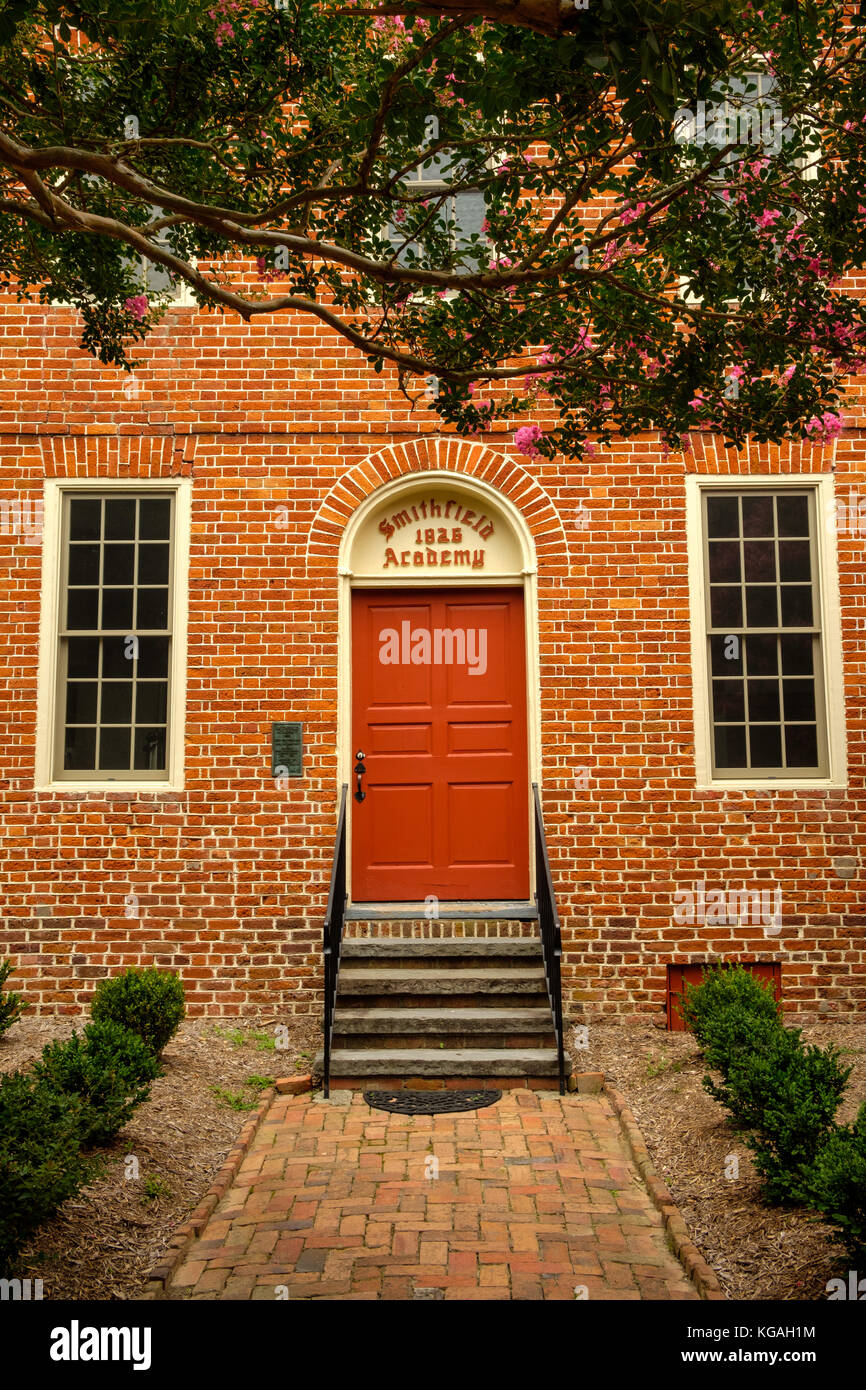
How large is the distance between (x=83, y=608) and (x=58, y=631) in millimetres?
250

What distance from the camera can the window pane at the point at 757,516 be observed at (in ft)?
25.3

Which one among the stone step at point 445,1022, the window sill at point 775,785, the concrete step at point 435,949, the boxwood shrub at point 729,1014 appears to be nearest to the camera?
the boxwood shrub at point 729,1014

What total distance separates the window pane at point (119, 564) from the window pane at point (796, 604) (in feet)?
15.9

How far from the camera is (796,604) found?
7.69 meters

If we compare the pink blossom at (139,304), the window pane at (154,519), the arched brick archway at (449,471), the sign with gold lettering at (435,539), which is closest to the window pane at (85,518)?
the window pane at (154,519)

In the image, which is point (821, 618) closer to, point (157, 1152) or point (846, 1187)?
point (846, 1187)

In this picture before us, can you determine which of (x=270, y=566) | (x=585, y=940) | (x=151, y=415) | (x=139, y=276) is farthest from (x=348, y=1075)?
(x=139, y=276)

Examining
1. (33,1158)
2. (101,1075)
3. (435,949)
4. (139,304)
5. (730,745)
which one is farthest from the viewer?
(730,745)

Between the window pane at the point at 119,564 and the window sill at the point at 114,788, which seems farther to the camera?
the window pane at the point at 119,564

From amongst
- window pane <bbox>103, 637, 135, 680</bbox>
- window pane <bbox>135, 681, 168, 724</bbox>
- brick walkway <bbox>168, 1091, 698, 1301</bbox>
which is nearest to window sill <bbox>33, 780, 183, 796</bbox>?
window pane <bbox>135, 681, 168, 724</bbox>

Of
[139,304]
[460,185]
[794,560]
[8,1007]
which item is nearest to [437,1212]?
[8,1007]

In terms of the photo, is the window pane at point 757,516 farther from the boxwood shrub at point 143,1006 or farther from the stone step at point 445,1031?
the boxwood shrub at point 143,1006

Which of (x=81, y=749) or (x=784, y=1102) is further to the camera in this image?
(x=81, y=749)

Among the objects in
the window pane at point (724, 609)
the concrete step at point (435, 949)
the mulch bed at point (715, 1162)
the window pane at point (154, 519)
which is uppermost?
the window pane at point (154, 519)
